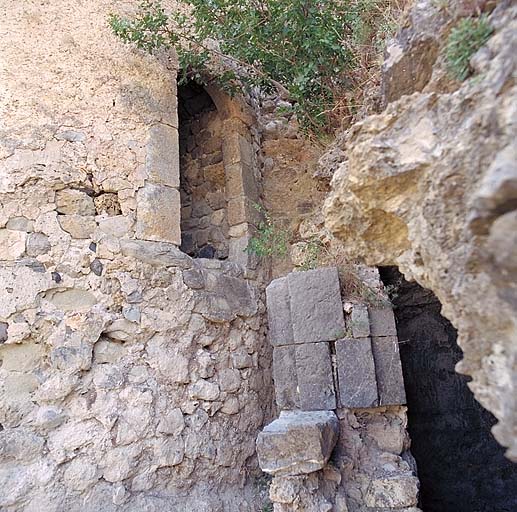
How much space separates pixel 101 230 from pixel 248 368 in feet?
5.03

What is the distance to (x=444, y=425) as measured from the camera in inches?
199

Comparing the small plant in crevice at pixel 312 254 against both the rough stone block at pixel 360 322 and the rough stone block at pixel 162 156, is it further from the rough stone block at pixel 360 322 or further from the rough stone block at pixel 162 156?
the rough stone block at pixel 162 156

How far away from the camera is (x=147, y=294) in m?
3.57

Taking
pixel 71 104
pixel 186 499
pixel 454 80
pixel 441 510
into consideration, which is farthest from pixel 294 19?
pixel 441 510

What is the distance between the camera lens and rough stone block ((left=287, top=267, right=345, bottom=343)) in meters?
3.02

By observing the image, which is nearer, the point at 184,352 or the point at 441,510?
the point at 184,352

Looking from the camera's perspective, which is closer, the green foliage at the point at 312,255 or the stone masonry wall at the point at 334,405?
the stone masonry wall at the point at 334,405

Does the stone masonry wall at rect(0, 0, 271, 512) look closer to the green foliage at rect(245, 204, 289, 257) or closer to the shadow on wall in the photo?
the green foliage at rect(245, 204, 289, 257)

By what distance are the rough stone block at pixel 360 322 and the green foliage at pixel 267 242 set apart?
45.1 inches

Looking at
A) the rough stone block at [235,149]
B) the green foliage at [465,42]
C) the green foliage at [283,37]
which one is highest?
the green foliage at [283,37]

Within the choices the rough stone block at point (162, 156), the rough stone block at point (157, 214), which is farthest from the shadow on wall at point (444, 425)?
the rough stone block at point (162, 156)

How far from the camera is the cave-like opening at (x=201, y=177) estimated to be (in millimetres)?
4781

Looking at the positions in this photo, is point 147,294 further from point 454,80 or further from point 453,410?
point 453,410

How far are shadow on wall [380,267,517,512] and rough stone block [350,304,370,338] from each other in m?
1.77
